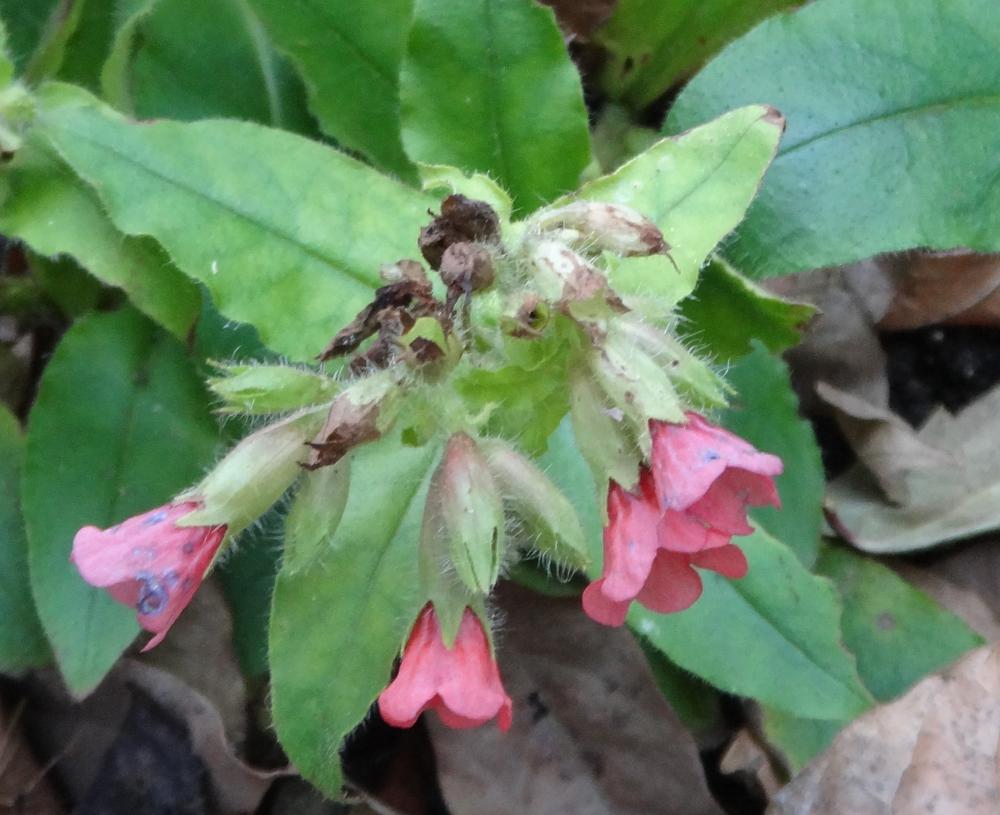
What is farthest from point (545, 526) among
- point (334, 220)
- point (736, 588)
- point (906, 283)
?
point (906, 283)

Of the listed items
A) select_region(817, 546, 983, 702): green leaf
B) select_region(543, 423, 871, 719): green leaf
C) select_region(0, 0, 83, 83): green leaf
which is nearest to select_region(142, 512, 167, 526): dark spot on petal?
select_region(543, 423, 871, 719): green leaf

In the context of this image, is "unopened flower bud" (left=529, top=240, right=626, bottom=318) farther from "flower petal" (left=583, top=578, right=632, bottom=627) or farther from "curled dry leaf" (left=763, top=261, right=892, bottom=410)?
"curled dry leaf" (left=763, top=261, right=892, bottom=410)

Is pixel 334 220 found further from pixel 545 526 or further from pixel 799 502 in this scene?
pixel 799 502

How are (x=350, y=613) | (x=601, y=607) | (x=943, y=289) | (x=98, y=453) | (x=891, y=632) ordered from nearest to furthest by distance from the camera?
1. (x=601, y=607)
2. (x=350, y=613)
3. (x=98, y=453)
4. (x=891, y=632)
5. (x=943, y=289)

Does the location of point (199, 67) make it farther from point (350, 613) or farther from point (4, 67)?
point (350, 613)

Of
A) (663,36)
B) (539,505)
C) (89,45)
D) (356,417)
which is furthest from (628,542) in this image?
(89,45)

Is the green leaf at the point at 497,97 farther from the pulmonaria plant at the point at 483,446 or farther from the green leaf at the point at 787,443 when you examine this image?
the green leaf at the point at 787,443

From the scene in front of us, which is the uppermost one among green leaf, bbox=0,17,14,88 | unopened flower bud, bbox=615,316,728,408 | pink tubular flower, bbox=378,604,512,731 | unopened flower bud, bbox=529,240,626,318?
unopened flower bud, bbox=529,240,626,318
